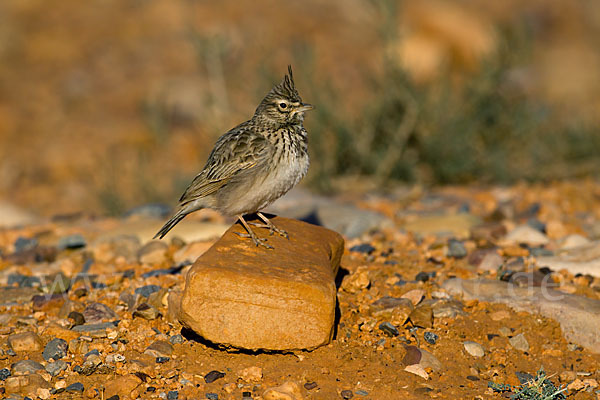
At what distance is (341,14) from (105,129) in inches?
331

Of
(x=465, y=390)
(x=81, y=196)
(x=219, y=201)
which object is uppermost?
(x=219, y=201)

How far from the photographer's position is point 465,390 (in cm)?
453

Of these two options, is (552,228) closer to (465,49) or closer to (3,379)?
(3,379)

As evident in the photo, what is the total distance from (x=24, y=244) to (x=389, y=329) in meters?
4.30

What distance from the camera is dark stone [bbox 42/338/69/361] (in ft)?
15.7

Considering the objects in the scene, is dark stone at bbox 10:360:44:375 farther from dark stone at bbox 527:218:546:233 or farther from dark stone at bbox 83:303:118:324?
dark stone at bbox 527:218:546:233

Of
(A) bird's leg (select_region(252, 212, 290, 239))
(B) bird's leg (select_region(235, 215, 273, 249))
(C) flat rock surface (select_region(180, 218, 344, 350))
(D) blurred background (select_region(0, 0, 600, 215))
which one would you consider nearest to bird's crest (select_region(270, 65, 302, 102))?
(A) bird's leg (select_region(252, 212, 290, 239))

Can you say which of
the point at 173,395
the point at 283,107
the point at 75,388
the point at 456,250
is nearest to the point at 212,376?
the point at 173,395

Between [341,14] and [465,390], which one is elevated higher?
[341,14]

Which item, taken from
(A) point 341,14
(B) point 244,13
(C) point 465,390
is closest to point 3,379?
(C) point 465,390

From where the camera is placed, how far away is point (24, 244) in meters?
7.64

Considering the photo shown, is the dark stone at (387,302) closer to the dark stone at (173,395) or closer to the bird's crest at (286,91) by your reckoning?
the dark stone at (173,395)

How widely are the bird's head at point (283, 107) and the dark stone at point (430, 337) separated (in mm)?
1969

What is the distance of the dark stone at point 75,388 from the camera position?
4430mm
